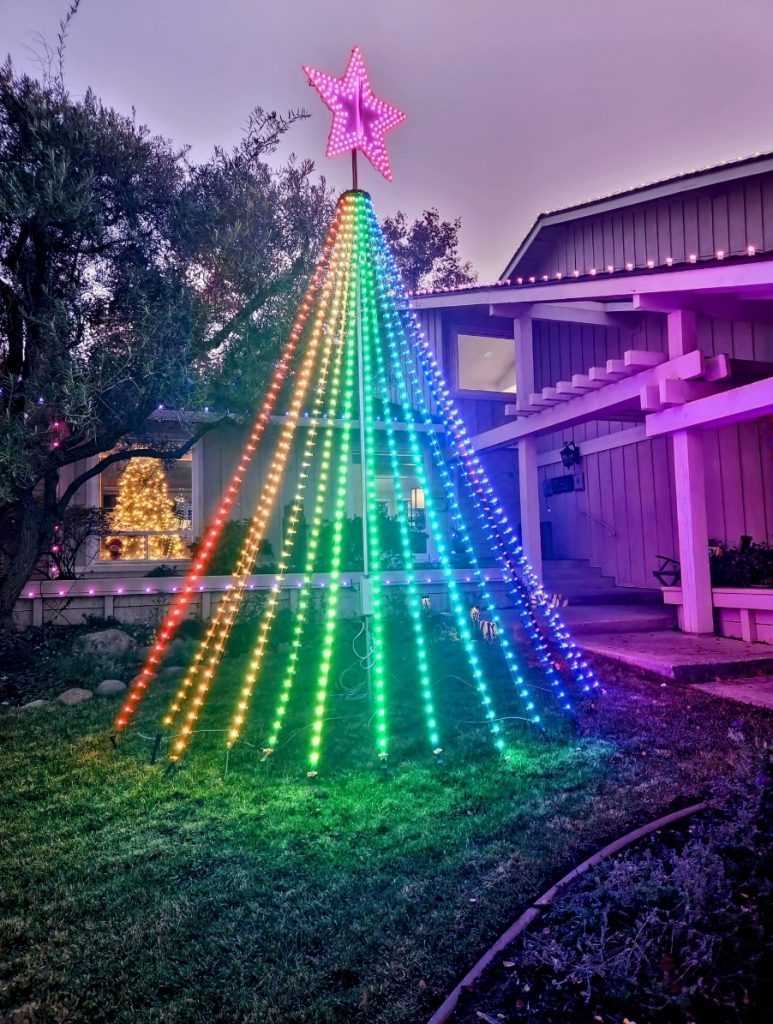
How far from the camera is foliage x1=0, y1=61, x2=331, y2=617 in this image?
6.96 meters

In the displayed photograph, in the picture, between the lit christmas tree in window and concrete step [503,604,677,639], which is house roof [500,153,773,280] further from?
the lit christmas tree in window

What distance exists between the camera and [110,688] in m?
6.75

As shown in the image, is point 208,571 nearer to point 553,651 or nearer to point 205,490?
point 205,490

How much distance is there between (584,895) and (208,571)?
799 centimetres

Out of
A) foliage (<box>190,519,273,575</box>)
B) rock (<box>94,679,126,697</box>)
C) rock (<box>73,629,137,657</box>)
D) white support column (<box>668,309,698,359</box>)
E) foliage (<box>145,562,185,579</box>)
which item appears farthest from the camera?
foliage (<box>145,562,185,579</box>)

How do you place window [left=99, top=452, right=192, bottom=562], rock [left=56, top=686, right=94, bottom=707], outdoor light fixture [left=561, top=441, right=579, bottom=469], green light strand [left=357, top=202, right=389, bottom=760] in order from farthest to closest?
outdoor light fixture [left=561, top=441, right=579, bottom=469] → window [left=99, top=452, right=192, bottom=562] → rock [left=56, top=686, right=94, bottom=707] → green light strand [left=357, top=202, right=389, bottom=760]

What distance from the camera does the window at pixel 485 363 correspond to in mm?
12875

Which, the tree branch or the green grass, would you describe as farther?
the tree branch

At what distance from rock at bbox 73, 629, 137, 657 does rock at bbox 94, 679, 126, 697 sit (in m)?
1.01

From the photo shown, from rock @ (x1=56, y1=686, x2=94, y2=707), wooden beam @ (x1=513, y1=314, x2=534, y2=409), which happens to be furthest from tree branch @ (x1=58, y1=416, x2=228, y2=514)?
wooden beam @ (x1=513, y1=314, x2=534, y2=409)

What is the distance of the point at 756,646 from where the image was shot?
6.76 metres

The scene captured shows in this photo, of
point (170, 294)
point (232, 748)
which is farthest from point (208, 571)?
point (232, 748)

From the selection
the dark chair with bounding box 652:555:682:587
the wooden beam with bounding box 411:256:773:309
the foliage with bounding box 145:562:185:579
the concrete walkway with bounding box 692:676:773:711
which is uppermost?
the wooden beam with bounding box 411:256:773:309

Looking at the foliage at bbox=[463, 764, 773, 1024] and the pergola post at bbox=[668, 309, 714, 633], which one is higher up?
the pergola post at bbox=[668, 309, 714, 633]
